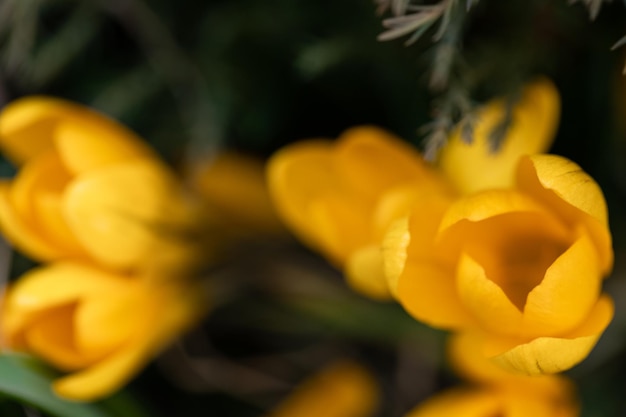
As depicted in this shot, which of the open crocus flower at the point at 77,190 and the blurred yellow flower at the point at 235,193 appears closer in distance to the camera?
the open crocus flower at the point at 77,190

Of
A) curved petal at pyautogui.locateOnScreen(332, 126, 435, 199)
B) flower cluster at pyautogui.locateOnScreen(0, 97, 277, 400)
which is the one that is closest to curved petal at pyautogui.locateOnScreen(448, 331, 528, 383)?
curved petal at pyautogui.locateOnScreen(332, 126, 435, 199)

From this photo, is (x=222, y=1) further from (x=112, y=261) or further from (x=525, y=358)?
(x=525, y=358)

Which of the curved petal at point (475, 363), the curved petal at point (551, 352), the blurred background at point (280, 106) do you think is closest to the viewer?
the curved petal at point (551, 352)

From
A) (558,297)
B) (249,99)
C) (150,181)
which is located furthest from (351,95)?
(558,297)

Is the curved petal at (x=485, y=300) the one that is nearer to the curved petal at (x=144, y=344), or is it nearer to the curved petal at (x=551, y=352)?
the curved petal at (x=551, y=352)

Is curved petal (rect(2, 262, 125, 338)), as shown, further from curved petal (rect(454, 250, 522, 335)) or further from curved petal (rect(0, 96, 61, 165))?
curved petal (rect(454, 250, 522, 335))

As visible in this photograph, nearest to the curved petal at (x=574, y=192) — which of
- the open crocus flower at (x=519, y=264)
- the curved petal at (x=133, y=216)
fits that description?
the open crocus flower at (x=519, y=264)

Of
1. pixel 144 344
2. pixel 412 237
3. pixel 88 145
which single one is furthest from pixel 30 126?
pixel 412 237
